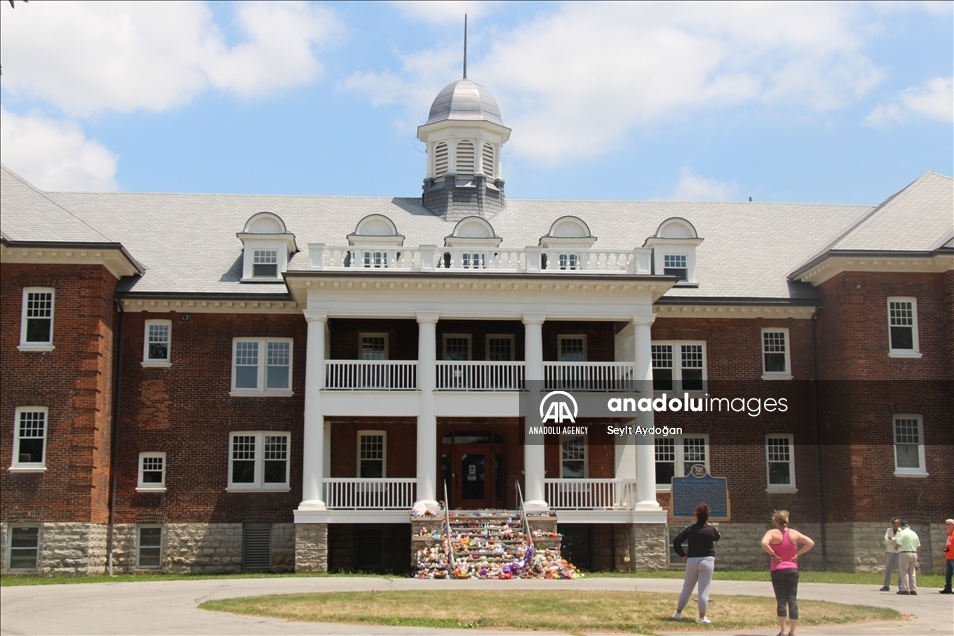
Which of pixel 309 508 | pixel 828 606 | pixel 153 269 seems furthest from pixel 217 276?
pixel 828 606

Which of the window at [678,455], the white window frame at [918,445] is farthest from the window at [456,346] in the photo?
the white window frame at [918,445]

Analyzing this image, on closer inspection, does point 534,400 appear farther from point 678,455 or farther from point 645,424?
point 678,455

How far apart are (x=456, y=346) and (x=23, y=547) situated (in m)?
13.7

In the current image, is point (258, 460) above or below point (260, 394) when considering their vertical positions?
below

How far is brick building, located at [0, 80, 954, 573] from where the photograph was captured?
101ft

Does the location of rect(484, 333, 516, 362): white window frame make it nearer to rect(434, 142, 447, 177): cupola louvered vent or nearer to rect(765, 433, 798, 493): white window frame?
rect(765, 433, 798, 493): white window frame

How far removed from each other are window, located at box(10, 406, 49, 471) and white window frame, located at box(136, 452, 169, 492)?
3.27m

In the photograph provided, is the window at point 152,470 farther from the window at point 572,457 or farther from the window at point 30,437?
the window at point 572,457

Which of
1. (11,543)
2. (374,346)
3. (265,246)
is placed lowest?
(11,543)

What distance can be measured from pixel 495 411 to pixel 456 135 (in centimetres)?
1449

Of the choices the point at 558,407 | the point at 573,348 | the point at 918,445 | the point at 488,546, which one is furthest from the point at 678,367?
the point at 488,546

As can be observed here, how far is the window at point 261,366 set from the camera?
1335 inches

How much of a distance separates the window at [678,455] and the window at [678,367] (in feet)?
5.18

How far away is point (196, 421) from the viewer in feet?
110
